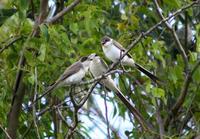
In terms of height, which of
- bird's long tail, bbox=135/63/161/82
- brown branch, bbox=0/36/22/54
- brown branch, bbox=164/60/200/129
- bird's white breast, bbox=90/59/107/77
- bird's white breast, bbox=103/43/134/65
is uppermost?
brown branch, bbox=0/36/22/54

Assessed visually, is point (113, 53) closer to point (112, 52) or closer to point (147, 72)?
point (112, 52)

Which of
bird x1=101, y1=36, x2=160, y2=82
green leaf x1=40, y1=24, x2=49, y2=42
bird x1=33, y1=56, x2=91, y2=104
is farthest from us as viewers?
bird x1=101, y1=36, x2=160, y2=82

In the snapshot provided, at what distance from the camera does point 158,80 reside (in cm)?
643

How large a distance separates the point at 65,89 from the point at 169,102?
58.4 inches

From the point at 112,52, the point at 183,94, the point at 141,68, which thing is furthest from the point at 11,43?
the point at 183,94

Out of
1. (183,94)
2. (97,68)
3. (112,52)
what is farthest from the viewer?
(183,94)

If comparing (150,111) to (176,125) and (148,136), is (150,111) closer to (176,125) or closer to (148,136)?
(176,125)

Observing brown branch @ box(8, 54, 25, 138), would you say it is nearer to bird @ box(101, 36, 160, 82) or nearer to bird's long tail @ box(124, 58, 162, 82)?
bird @ box(101, 36, 160, 82)

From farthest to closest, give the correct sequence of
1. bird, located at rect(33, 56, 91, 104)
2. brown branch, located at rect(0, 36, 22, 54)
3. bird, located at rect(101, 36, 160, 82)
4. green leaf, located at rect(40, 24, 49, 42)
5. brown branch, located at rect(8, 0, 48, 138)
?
bird, located at rect(101, 36, 160, 82) → brown branch, located at rect(8, 0, 48, 138) → brown branch, located at rect(0, 36, 22, 54) → bird, located at rect(33, 56, 91, 104) → green leaf, located at rect(40, 24, 49, 42)

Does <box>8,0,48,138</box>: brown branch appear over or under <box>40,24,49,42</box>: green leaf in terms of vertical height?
over

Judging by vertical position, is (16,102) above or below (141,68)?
above

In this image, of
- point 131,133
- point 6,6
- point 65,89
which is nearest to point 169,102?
point 131,133

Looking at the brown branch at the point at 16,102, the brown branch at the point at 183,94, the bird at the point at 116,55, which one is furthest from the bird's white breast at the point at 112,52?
the brown branch at the point at 16,102

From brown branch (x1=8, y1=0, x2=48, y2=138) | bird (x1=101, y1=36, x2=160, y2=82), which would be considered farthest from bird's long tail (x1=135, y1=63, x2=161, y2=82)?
brown branch (x1=8, y1=0, x2=48, y2=138)
